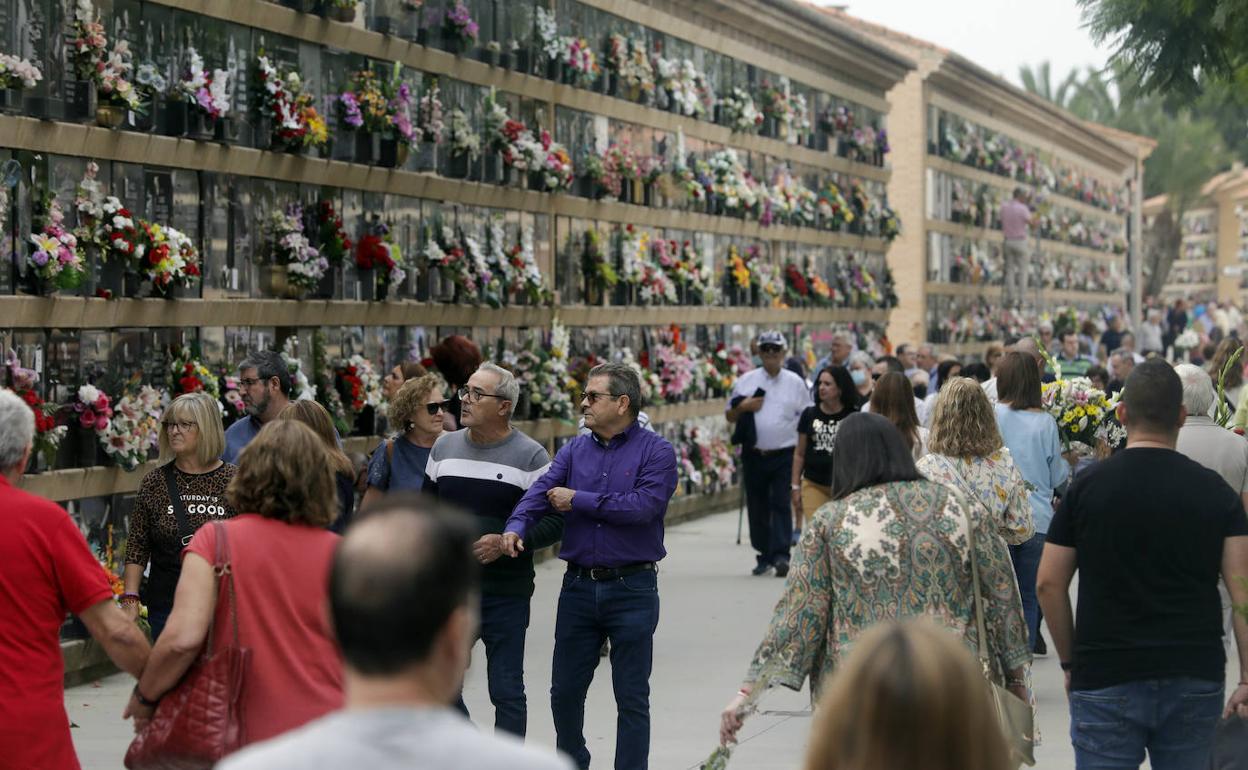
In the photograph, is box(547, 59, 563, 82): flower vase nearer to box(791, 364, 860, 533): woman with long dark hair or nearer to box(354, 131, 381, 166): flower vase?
box(354, 131, 381, 166): flower vase

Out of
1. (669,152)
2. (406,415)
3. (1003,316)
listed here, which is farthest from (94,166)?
(1003,316)

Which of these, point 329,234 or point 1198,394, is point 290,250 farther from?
point 1198,394

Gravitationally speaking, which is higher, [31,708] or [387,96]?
[387,96]

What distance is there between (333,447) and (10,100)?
3453 millimetres

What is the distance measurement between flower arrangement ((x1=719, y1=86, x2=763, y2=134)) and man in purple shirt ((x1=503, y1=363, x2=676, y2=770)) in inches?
596

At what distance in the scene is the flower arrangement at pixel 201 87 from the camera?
A: 11562 mm

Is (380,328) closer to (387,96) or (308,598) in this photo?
(387,96)

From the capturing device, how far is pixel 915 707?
2.84 m

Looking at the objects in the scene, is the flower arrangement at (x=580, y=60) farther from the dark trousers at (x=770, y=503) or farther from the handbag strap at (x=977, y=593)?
the handbag strap at (x=977, y=593)

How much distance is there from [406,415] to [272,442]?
11.8ft

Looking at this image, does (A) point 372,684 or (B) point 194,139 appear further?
(B) point 194,139

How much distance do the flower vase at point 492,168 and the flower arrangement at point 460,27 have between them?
982 millimetres

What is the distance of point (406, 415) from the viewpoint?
845 cm

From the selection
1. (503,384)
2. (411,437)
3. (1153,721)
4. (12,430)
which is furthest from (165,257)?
(1153,721)
